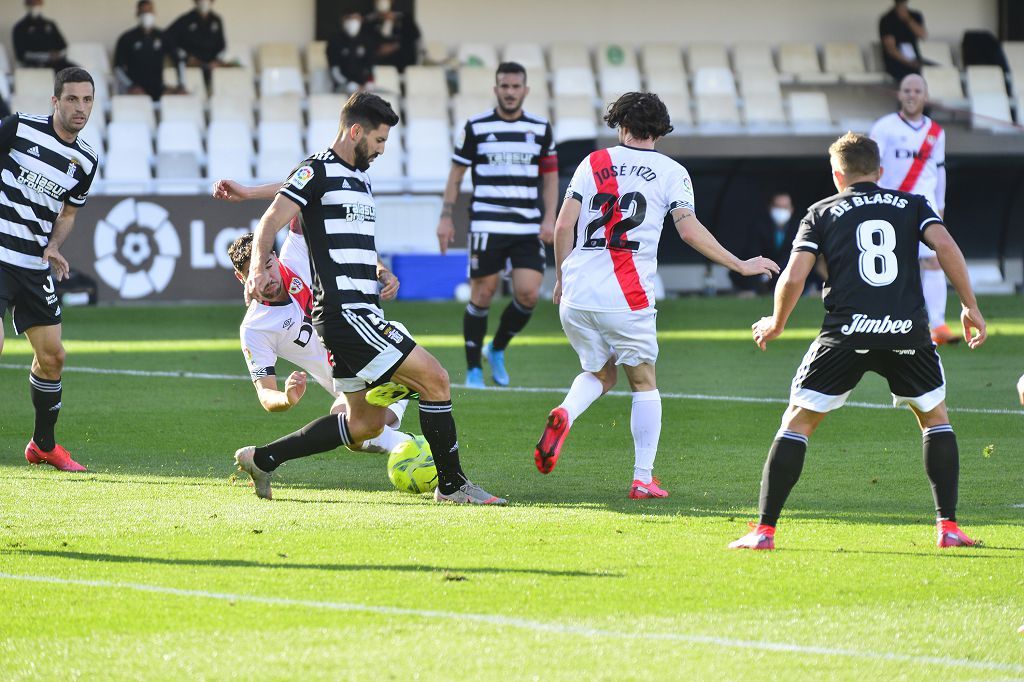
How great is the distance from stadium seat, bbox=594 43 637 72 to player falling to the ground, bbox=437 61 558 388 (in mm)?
15226

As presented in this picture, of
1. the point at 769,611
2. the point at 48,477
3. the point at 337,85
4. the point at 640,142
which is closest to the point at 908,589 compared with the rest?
the point at 769,611

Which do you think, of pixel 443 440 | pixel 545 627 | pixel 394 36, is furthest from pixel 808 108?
pixel 545 627

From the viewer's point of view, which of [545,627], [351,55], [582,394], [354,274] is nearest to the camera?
[545,627]

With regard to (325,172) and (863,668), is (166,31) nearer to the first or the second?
(325,172)

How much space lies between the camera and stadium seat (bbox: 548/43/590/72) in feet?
87.9

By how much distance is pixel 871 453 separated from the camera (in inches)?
339

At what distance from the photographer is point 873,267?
19.7ft

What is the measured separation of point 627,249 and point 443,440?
1.29 metres

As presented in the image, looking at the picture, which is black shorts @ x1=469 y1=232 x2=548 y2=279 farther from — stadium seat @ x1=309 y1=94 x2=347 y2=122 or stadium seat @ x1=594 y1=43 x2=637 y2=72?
stadium seat @ x1=594 y1=43 x2=637 y2=72

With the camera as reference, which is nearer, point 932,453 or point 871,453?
point 932,453

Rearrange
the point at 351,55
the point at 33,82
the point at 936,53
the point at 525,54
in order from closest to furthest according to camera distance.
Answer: the point at 33,82
the point at 351,55
the point at 525,54
the point at 936,53

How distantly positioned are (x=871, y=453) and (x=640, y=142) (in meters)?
2.34

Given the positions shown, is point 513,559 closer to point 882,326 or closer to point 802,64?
point 882,326

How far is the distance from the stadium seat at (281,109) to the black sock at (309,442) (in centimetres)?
1705
